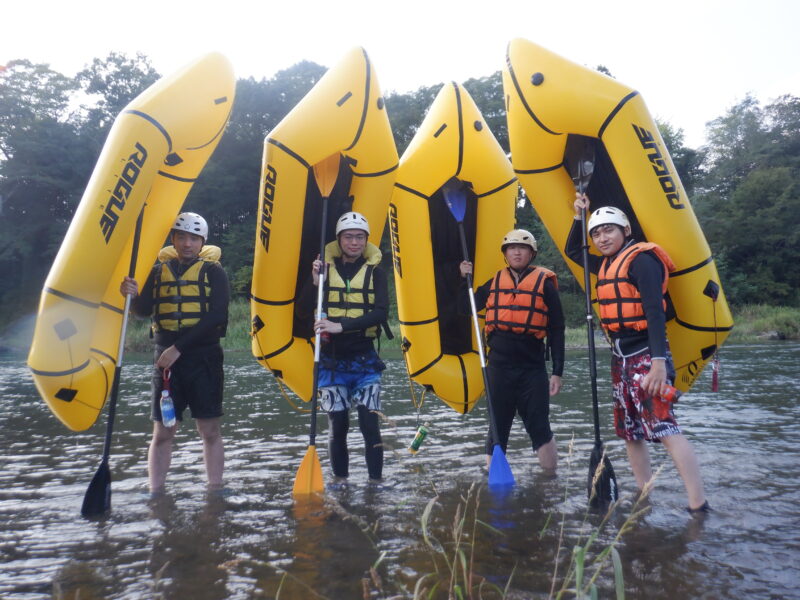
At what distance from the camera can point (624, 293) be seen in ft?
10.7

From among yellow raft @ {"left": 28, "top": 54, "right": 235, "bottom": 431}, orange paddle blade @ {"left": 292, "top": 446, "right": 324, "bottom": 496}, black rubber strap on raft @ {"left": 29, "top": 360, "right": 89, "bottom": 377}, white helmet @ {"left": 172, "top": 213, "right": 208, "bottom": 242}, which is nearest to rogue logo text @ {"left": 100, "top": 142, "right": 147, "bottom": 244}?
yellow raft @ {"left": 28, "top": 54, "right": 235, "bottom": 431}

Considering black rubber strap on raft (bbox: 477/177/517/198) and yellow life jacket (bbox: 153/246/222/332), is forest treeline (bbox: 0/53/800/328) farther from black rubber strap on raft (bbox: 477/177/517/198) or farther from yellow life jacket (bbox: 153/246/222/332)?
yellow life jacket (bbox: 153/246/222/332)

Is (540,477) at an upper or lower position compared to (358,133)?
lower

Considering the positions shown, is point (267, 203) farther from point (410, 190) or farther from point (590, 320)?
point (590, 320)

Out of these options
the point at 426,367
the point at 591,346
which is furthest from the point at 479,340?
the point at 591,346

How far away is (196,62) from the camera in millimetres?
4359

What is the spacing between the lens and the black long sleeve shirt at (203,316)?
372 cm

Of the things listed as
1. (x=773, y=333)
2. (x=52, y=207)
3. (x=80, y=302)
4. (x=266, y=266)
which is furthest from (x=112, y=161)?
(x=52, y=207)

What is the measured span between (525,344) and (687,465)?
4.02 feet

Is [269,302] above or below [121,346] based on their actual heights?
above

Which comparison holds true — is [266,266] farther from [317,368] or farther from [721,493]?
[721,493]

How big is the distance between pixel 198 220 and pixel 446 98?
2356mm

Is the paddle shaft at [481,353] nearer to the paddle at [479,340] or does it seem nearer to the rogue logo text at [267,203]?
the paddle at [479,340]

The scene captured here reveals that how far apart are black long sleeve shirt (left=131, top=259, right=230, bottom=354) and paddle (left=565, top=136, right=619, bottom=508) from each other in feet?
6.96
